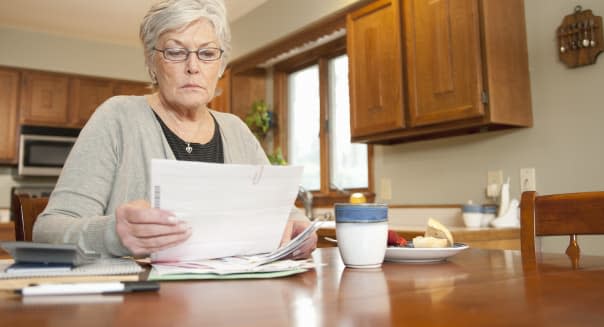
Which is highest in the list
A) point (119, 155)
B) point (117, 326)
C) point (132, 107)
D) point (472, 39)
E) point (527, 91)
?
point (472, 39)

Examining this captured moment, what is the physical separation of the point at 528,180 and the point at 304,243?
1.67 meters

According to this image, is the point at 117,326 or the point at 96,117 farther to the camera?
the point at 96,117

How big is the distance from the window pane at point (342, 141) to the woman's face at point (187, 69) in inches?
86.2

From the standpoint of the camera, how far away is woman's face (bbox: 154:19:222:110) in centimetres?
133

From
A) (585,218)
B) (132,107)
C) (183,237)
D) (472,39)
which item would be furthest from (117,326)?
(472,39)

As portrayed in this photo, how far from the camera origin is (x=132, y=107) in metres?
1.33

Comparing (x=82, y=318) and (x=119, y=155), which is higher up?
(x=119, y=155)

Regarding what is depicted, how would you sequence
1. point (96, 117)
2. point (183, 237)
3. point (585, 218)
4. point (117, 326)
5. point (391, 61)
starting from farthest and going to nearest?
point (391, 61)
point (96, 117)
point (585, 218)
point (183, 237)
point (117, 326)

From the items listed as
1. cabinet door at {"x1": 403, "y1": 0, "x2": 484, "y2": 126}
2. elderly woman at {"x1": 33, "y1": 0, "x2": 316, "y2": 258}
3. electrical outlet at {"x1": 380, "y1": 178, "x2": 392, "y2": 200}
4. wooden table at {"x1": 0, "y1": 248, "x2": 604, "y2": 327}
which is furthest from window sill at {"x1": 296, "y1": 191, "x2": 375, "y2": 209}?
wooden table at {"x1": 0, "y1": 248, "x2": 604, "y2": 327}

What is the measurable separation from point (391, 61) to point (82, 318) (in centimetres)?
239

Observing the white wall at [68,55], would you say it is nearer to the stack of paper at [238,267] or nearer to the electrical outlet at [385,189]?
the electrical outlet at [385,189]

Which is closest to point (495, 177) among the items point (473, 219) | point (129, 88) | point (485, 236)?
point (473, 219)

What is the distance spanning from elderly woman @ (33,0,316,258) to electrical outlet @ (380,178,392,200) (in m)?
1.67

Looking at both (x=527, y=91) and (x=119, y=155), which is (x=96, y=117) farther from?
(x=527, y=91)
